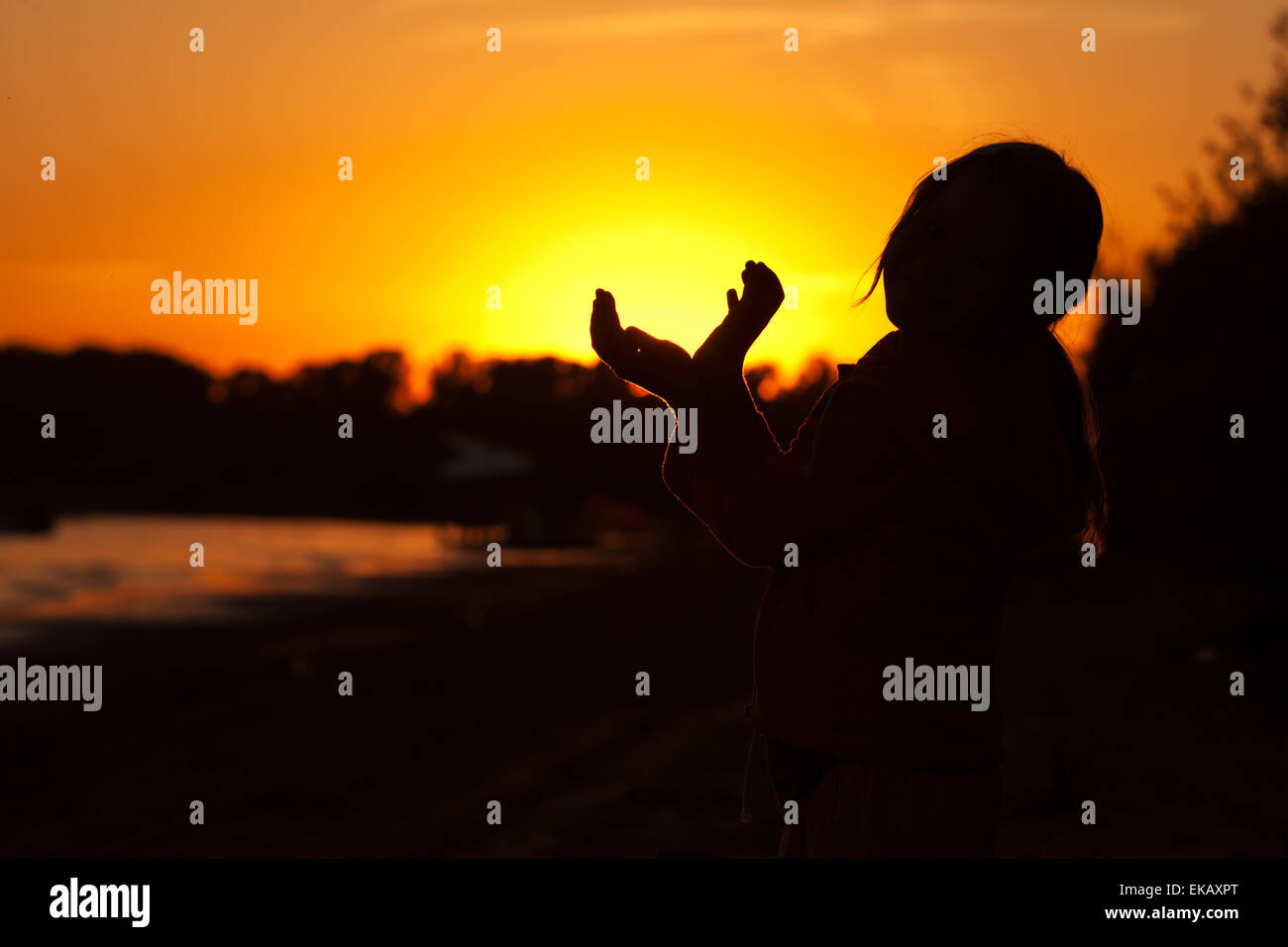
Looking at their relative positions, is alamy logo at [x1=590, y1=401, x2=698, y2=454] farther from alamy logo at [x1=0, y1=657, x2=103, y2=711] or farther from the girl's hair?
alamy logo at [x1=0, y1=657, x2=103, y2=711]

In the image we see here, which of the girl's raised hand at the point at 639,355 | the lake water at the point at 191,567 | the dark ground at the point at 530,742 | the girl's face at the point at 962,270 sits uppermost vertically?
the lake water at the point at 191,567

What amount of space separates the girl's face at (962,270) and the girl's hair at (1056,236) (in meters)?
0.02

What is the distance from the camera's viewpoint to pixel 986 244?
1.71 meters

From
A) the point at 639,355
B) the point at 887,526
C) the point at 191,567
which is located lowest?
the point at 887,526

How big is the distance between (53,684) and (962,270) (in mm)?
16924

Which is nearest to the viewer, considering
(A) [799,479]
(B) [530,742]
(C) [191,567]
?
(A) [799,479]

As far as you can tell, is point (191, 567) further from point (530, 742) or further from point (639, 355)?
point (639, 355)

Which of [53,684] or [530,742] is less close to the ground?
[53,684]

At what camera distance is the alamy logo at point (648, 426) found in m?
1.68

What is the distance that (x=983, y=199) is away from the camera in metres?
1.72

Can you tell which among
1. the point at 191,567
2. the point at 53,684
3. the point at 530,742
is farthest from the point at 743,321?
the point at 191,567
